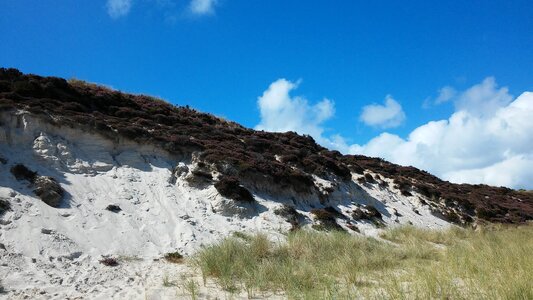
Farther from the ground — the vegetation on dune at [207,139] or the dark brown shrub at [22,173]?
the vegetation on dune at [207,139]

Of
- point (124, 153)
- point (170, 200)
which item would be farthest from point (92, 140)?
point (170, 200)

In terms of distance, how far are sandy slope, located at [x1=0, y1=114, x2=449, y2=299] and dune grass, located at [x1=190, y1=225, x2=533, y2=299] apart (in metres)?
1.10

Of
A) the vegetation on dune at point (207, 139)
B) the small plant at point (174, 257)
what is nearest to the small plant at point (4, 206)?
the small plant at point (174, 257)

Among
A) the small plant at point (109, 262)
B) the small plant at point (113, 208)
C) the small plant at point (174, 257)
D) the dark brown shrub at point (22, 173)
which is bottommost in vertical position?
the small plant at point (109, 262)

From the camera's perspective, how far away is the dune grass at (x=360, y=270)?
265 inches

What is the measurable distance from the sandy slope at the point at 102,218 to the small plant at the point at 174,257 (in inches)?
12.1

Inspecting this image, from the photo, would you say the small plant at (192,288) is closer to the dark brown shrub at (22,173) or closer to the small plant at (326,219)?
the dark brown shrub at (22,173)

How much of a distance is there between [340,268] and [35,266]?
715 cm

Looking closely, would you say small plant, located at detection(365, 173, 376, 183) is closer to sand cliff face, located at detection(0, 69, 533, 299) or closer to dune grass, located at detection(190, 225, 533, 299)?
sand cliff face, located at detection(0, 69, 533, 299)

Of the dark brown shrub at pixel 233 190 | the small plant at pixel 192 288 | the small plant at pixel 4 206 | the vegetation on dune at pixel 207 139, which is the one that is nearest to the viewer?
the small plant at pixel 192 288

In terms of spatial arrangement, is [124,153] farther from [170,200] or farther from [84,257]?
[84,257]

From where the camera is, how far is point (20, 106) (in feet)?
51.1

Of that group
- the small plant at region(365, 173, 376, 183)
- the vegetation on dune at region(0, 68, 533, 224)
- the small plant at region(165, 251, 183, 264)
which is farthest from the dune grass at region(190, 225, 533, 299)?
the small plant at region(365, 173, 376, 183)

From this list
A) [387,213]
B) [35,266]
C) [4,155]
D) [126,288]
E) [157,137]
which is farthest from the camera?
[387,213]
